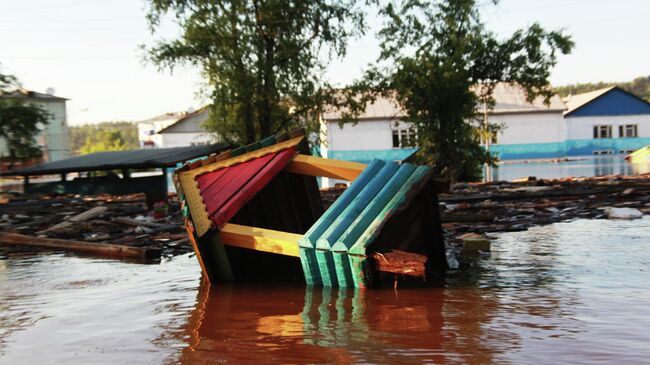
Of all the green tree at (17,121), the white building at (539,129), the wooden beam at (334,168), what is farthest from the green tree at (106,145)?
the wooden beam at (334,168)

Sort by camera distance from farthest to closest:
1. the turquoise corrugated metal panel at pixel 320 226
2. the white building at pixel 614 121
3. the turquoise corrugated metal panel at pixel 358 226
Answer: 1. the white building at pixel 614 121
2. the turquoise corrugated metal panel at pixel 320 226
3. the turquoise corrugated metal panel at pixel 358 226

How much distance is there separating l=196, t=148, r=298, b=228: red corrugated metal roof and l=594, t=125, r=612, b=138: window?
57.9m

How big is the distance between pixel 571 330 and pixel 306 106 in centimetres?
2506

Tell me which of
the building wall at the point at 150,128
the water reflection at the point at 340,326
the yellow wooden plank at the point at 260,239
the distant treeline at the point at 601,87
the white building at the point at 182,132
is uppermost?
the distant treeline at the point at 601,87

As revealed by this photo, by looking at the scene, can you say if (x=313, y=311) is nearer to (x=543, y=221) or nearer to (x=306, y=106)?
(x=543, y=221)

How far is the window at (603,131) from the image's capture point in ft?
198

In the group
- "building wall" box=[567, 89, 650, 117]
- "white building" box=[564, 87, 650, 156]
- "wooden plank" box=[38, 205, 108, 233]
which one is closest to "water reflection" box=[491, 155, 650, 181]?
"white building" box=[564, 87, 650, 156]

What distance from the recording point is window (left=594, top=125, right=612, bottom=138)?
60469 millimetres

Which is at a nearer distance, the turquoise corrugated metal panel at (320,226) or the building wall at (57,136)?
the turquoise corrugated metal panel at (320,226)

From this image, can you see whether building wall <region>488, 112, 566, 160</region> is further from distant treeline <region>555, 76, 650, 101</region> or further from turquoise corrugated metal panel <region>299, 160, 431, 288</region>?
distant treeline <region>555, 76, 650, 101</region>

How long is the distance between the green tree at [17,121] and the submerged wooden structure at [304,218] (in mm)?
16272

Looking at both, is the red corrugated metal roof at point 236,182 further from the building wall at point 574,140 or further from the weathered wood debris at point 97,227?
the building wall at point 574,140

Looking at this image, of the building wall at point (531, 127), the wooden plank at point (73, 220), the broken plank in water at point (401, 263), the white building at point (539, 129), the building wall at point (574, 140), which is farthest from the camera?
the building wall at point (574, 140)

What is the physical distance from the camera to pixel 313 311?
646 cm
